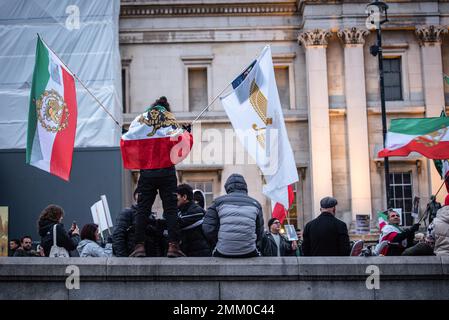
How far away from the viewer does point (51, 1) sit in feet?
87.6

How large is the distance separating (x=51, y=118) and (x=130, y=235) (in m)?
2.92

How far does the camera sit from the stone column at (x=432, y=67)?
27703mm

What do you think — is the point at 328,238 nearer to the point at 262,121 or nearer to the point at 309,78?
the point at 262,121

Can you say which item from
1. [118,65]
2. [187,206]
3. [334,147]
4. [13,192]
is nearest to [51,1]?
[118,65]

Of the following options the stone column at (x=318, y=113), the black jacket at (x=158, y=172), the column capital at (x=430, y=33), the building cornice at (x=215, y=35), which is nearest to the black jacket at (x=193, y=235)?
the black jacket at (x=158, y=172)

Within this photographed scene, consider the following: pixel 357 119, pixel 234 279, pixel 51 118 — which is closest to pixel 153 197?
pixel 234 279

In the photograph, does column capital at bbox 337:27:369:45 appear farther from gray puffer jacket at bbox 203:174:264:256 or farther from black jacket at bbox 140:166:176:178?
gray puffer jacket at bbox 203:174:264:256

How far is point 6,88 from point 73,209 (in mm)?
5650

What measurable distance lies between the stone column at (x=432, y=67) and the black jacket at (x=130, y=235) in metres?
20.2

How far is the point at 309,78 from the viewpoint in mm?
27578

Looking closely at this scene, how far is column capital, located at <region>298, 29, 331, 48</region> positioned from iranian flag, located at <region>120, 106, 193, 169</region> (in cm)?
1885

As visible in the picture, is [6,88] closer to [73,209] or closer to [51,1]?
[51,1]
